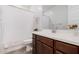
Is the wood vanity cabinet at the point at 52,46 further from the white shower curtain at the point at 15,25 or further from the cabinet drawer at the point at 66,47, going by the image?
the white shower curtain at the point at 15,25

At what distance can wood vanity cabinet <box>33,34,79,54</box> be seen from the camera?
2.59 ft

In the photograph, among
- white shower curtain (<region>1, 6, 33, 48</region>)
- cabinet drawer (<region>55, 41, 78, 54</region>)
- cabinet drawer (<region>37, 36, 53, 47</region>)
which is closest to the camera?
cabinet drawer (<region>55, 41, 78, 54</region>)

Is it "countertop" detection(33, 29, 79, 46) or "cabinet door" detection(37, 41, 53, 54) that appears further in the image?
"cabinet door" detection(37, 41, 53, 54)

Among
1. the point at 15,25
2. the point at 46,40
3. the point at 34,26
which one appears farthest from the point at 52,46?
the point at 15,25

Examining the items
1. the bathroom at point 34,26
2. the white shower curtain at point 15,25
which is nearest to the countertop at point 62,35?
the bathroom at point 34,26

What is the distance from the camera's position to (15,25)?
0.95 m

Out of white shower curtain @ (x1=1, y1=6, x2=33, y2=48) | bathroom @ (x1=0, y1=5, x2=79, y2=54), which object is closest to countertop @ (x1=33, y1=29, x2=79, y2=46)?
bathroom @ (x1=0, y1=5, x2=79, y2=54)

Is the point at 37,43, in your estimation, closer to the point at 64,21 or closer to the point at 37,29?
the point at 37,29

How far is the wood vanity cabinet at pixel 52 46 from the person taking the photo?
791mm

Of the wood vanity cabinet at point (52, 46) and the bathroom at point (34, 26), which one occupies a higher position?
the bathroom at point (34, 26)

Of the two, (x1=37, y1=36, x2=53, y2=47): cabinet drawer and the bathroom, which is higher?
the bathroom

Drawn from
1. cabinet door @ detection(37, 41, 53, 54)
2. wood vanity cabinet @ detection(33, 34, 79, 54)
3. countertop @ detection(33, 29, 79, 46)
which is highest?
countertop @ detection(33, 29, 79, 46)

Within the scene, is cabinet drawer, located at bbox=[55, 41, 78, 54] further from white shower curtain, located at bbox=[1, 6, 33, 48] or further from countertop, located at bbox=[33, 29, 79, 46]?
white shower curtain, located at bbox=[1, 6, 33, 48]
